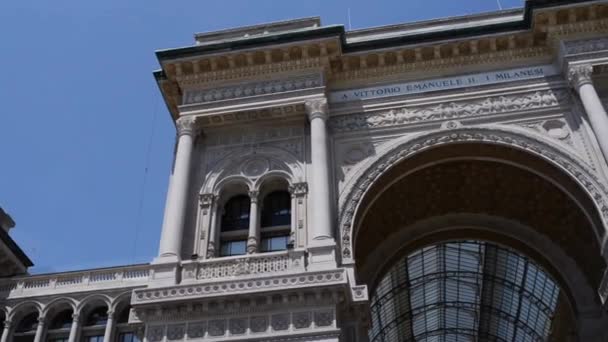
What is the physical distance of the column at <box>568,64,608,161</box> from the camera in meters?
18.2

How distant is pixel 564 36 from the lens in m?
20.6

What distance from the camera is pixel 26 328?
72.7 ft

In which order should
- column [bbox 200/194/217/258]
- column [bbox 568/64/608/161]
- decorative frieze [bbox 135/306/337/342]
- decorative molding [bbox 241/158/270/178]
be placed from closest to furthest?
decorative frieze [bbox 135/306/337/342]
column [bbox 568/64/608/161]
column [bbox 200/194/217/258]
decorative molding [bbox 241/158/270/178]

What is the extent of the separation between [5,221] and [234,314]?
16.9m

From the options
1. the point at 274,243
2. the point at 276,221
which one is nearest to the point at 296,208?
the point at 276,221

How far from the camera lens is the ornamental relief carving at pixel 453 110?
20344 mm

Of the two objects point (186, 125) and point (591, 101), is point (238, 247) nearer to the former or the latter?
point (186, 125)

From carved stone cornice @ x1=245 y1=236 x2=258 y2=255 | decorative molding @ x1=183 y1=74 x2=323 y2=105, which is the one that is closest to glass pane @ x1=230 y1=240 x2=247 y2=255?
carved stone cornice @ x1=245 y1=236 x2=258 y2=255

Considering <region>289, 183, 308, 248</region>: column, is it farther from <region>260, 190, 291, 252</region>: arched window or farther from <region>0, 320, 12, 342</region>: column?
<region>0, 320, 12, 342</region>: column

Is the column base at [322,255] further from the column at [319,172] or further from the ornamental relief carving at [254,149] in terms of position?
the ornamental relief carving at [254,149]

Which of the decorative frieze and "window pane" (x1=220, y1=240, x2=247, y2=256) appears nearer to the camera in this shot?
the decorative frieze

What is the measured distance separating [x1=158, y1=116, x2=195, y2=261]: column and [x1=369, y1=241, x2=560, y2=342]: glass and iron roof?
1287 cm

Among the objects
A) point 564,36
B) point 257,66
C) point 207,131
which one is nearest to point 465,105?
point 564,36

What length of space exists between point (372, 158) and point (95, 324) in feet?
34.4
